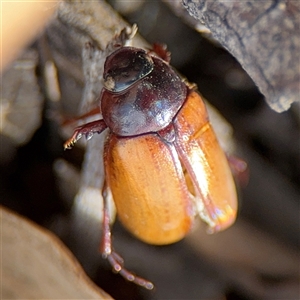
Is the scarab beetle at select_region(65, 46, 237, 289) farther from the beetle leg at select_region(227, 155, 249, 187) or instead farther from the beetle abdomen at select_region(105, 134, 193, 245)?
the beetle leg at select_region(227, 155, 249, 187)

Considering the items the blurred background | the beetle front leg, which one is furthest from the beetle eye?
the beetle front leg

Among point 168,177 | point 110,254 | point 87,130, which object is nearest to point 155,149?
point 168,177

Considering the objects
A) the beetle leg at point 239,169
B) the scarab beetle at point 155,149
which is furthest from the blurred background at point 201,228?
the scarab beetle at point 155,149

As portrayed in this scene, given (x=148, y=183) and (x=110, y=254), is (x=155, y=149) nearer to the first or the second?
(x=148, y=183)

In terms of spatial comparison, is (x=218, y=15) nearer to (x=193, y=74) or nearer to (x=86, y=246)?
(x=193, y=74)

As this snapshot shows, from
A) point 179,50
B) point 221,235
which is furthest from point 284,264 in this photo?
point 179,50

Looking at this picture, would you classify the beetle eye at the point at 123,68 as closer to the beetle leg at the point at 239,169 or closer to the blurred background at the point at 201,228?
the blurred background at the point at 201,228
